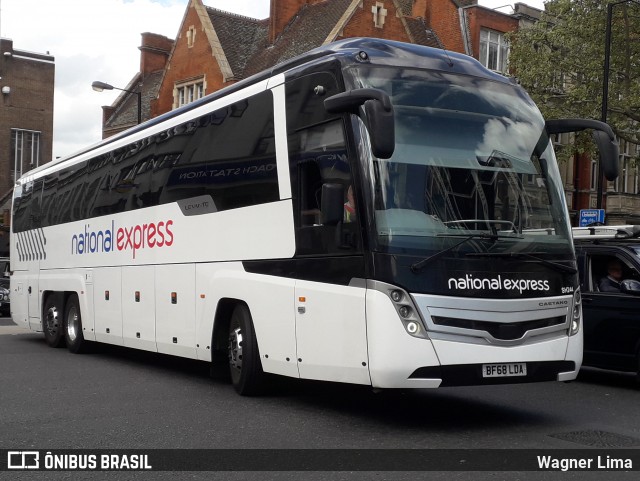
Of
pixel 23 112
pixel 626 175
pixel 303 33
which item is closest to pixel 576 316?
pixel 303 33

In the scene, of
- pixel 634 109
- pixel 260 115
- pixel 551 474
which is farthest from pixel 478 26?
pixel 551 474

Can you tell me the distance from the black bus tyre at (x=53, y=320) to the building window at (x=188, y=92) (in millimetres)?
29058

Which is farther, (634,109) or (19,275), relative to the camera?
(634,109)

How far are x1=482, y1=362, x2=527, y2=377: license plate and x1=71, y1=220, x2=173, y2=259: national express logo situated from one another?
5.75 metres

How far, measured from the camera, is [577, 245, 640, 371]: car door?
42.0 feet

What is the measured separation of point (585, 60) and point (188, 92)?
905 inches

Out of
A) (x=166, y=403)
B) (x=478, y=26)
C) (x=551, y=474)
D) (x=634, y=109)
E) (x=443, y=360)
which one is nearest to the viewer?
(x=551, y=474)

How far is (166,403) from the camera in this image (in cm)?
1071

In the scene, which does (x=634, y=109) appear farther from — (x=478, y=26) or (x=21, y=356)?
(x=21, y=356)

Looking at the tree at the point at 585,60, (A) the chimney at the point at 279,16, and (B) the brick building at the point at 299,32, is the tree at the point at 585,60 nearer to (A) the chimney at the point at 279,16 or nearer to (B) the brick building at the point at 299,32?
(B) the brick building at the point at 299,32

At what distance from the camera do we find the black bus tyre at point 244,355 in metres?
10.9

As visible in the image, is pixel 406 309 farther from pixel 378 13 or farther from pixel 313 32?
pixel 313 32

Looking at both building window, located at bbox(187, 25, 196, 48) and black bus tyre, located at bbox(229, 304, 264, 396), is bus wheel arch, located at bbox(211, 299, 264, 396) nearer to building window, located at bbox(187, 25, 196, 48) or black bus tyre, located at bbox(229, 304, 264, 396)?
black bus tyre, located at bbox(229, 304, 264, 396)

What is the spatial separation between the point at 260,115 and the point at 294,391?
129 inches
